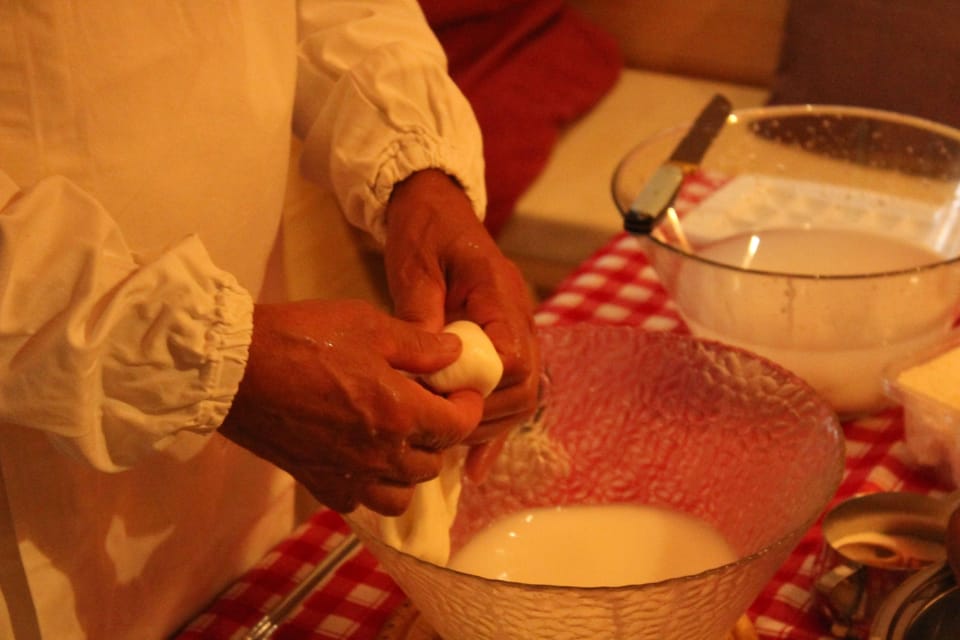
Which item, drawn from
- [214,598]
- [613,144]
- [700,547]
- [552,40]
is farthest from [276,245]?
[552,40]

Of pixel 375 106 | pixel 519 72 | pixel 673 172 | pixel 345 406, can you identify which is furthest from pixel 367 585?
pixel 519 72

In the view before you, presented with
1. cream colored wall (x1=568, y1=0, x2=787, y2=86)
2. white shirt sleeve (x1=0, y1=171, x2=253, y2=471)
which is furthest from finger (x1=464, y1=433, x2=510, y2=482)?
cream colored wall (x1=568, y1=0, x2=787, y2=86)

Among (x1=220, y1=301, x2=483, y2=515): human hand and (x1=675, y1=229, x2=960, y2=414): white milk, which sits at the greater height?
(x1=220, y1=301, x2=483, y2=515): human hand

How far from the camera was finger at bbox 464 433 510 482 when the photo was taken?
744mm

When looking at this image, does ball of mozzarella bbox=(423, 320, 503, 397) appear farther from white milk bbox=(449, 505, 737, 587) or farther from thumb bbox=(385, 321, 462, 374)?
white milk bbox=(449, 505, 737, 587)

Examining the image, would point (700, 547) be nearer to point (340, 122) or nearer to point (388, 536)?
point (388, 536)

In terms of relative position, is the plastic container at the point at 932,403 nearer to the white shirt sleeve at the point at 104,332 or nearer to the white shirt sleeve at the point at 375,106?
the white shirt sleeve at the point at 375,106

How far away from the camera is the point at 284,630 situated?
72 centimetres

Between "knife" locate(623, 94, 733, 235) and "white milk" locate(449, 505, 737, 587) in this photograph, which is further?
"knife" locate(623, 94, 733, 235)

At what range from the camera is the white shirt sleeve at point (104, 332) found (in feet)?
1.76

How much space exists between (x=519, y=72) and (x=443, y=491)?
4.59ft

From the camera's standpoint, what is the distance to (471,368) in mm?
638

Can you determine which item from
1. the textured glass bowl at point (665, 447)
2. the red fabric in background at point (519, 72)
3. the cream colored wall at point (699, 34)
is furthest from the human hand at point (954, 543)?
the cream colored wall at point (699, 34)

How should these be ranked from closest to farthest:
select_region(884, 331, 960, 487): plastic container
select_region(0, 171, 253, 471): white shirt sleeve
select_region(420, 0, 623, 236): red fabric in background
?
select_region(0, 171, 253, 471): white shirt sleeve < select_region(884, 331, 960, 487): plastic container < select_region(420, 0, 623, 236): red fabric in background
